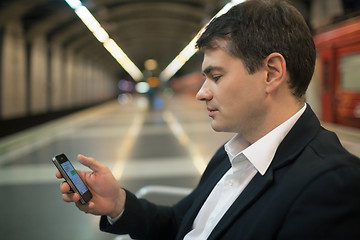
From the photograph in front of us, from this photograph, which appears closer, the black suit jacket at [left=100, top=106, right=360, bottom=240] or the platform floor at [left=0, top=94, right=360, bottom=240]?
the black suit jacket at [left=100, top=106, right=360, bottom=240]

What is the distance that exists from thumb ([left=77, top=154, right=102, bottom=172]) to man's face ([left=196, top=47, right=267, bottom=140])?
54 centimetres

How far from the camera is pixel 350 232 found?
3.44ft

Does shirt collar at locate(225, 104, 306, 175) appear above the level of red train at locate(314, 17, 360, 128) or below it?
above

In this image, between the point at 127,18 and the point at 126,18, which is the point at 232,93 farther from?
the point at 127,18

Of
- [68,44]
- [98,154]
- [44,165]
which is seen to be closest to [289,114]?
[44,165]

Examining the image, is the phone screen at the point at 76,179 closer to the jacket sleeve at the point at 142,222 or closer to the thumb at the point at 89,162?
the thumb at the point at 89,162

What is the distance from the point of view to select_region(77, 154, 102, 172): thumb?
5.18 feet

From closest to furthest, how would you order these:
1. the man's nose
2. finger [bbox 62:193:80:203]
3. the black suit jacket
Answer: the black suit jacket < the man's nose < finger [bbox 62:193:80:203]

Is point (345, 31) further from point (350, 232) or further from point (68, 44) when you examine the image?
point (68, 44)

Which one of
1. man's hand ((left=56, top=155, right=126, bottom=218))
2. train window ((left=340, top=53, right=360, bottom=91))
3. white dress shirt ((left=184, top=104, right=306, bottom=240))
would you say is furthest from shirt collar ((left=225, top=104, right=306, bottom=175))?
train window ((left=340, top=53, right=360, bottom=91))

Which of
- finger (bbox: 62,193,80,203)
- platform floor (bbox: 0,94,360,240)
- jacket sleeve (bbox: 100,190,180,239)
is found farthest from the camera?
platform floor (bbox: 0,94,360,240)

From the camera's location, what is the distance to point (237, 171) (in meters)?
1.42

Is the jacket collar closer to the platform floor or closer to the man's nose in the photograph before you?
the man's nose

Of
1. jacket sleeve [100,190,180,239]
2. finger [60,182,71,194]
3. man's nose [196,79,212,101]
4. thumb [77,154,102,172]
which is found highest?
man's nose [196,79,212,101]
